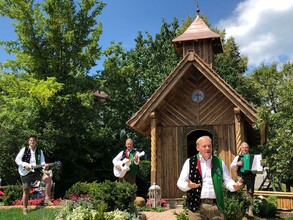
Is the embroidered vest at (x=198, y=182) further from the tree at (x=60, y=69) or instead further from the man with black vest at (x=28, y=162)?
the tree at (x=60, y=69)

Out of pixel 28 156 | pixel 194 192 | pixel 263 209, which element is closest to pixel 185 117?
pixel 263 209

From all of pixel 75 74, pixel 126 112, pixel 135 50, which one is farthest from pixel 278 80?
pixel 75 74

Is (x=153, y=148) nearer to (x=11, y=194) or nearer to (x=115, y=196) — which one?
(x=115, y=196)

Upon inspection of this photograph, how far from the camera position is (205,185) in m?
4.70

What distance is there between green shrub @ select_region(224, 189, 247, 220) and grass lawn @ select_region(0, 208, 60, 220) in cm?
408

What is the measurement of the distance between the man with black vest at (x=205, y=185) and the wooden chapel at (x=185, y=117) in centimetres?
784

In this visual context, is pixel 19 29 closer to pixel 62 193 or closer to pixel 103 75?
pixel 103 75

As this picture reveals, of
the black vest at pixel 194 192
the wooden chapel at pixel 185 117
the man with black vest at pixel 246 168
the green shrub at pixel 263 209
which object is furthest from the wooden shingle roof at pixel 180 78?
the black vest at pixel 194 192

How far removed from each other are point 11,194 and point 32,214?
3.78 meters

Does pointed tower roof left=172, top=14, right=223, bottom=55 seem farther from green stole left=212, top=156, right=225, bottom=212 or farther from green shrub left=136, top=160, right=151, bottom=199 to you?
green stole left=212, top=156, right=225, bottom=212

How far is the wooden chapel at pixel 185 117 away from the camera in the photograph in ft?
41.7

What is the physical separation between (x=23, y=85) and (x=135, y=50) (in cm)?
1178

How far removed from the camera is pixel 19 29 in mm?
18594

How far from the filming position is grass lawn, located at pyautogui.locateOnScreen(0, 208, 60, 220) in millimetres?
8516
